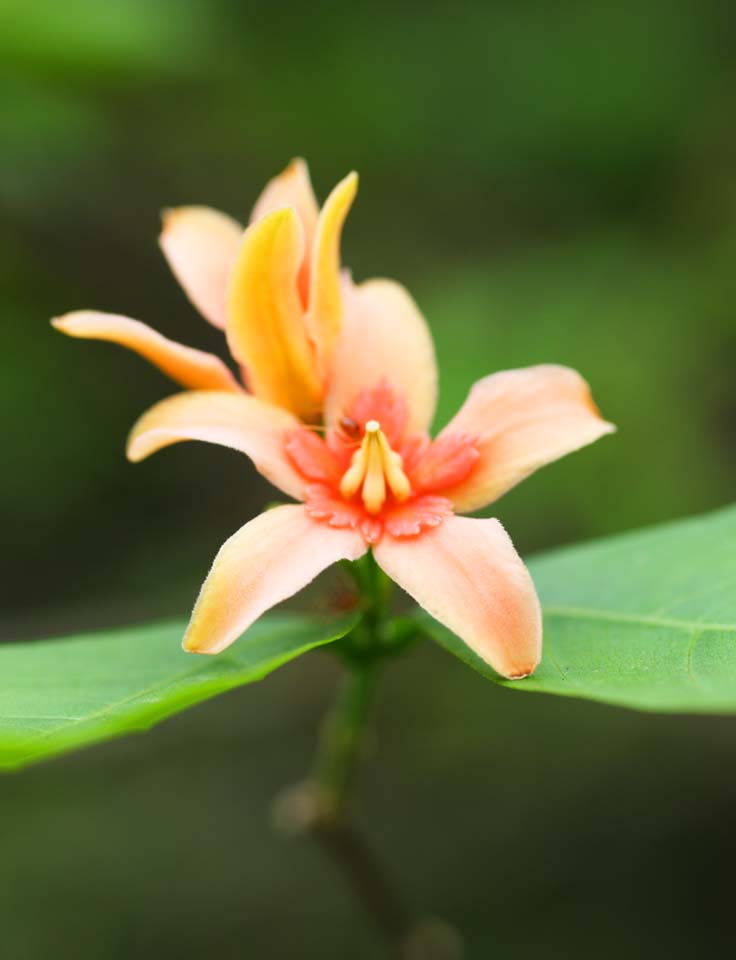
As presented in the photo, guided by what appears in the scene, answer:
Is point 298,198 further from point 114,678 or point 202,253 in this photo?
point 114,678

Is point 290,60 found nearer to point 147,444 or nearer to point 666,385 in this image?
point 666,385

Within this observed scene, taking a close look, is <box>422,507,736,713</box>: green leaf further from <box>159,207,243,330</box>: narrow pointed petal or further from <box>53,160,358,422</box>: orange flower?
<box>159,207,243,330</box>: narrow pointed petal

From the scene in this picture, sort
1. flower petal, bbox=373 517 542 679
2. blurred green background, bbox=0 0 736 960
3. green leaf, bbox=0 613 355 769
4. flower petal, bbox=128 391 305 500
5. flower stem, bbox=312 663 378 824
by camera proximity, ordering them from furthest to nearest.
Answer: blurred green background, bbox=0 0 736 960, flower stem, bbox=312 663 378 824, flower petal, bbox=128 391 305 500, flower petal, bbox=373 517 542 679, green leaf, bbox=0 613 355 769

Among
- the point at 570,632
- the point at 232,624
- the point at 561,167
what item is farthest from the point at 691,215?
the point at 232,624

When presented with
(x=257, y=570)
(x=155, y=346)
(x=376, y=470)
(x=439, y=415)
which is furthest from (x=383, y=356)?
(x=439, y=415)

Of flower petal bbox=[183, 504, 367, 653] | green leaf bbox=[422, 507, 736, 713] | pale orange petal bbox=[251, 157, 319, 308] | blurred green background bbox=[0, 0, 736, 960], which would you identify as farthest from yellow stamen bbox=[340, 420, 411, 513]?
blurred green background bbox=[0, 0, 736, 960]
